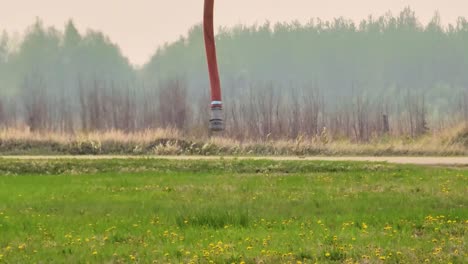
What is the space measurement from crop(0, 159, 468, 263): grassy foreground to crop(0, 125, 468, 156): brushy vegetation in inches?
400

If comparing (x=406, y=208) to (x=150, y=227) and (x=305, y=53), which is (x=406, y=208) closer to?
(x=150, y=227)

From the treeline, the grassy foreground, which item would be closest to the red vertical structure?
the grassy foreground

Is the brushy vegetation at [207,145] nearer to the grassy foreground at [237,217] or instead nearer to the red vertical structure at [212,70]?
the grassy foreground at [237,217]

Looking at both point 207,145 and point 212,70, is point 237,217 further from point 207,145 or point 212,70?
point 207,145

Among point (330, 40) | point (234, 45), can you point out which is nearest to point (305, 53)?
point (330, 40)

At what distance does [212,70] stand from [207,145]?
12619mm

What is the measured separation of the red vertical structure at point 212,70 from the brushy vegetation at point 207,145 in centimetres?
1232

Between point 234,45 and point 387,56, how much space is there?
77.0ft

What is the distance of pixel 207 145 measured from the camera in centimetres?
3152

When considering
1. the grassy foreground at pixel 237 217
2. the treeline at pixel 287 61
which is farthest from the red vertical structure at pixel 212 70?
the treeline at pixel 287 61

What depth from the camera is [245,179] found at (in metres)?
18.9

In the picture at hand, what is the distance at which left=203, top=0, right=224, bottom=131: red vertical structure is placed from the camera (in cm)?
1852

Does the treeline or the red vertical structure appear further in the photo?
the treeline

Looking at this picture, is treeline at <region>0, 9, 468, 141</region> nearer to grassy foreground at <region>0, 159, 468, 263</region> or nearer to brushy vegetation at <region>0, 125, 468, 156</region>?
brushy vegetation at <region>0, 125, 468, 156</region>
